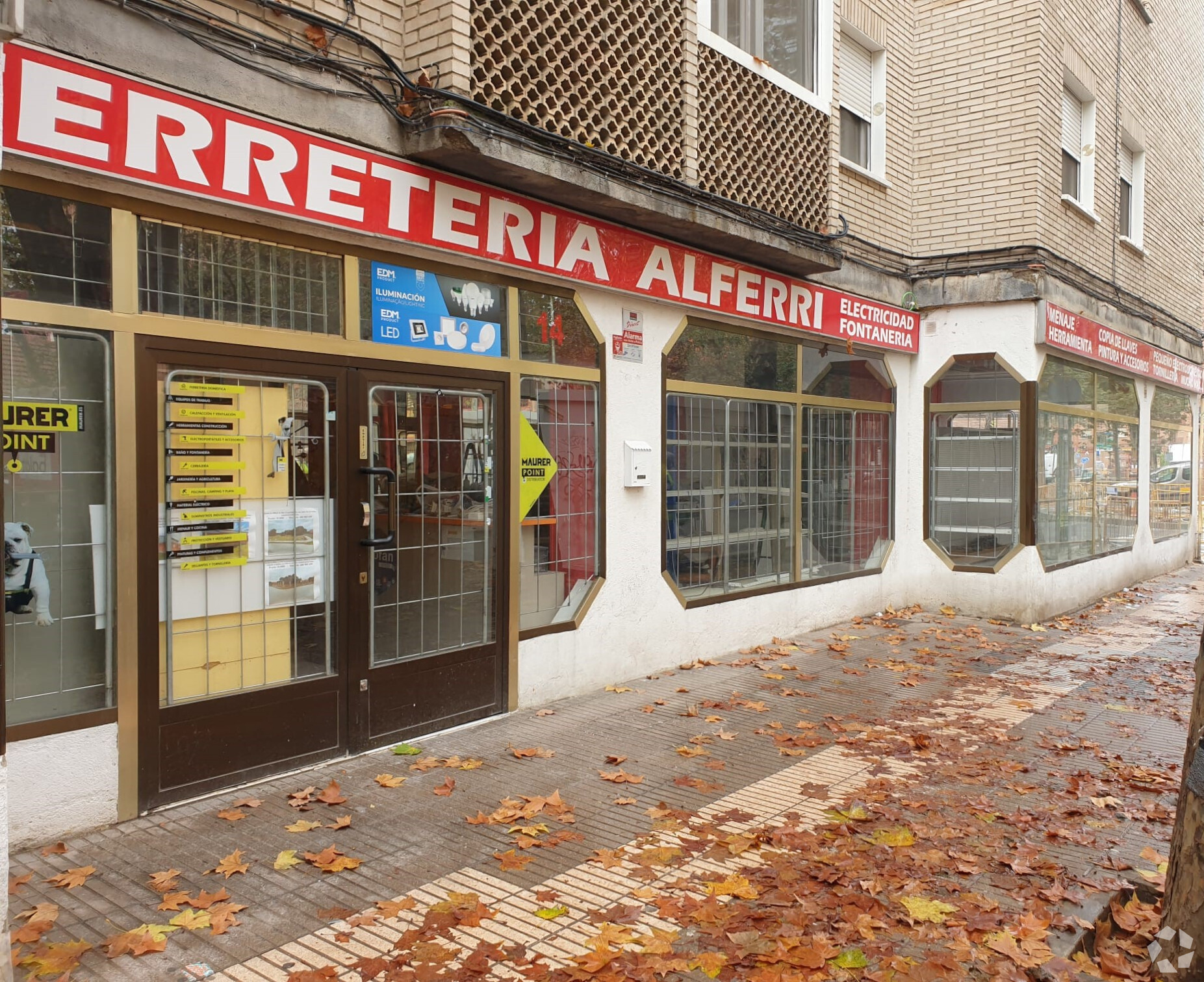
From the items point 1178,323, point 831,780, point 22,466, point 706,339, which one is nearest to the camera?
point 22,466

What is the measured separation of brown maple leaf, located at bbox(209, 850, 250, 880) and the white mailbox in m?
4.08

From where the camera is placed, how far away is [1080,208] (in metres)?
11.8

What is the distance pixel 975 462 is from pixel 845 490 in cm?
188

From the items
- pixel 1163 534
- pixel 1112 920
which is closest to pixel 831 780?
pixel 1112 920

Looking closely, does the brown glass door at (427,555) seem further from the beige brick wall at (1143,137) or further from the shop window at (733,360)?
the beige brick wall at (1143,137)

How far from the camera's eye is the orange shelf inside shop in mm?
5844

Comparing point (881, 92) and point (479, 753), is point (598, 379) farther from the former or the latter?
point (881, 92)

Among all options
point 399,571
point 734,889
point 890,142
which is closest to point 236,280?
point 399,571

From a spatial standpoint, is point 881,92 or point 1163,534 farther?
point 1163,534

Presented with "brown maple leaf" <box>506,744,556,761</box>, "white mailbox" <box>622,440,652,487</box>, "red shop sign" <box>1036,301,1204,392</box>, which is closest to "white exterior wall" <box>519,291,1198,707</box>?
"white mailbox" <box>622,440,652,487</box>

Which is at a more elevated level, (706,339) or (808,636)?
(706,339)

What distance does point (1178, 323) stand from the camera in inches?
617

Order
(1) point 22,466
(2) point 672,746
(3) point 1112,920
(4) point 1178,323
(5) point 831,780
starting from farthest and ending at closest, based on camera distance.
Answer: (4) point 1178,323, (2) point 672,746, (5) point 831,780, (1) point 22,466, (3) point 1112,920

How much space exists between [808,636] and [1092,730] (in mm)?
3433
